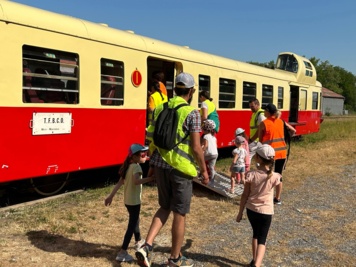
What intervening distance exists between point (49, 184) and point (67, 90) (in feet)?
5.60

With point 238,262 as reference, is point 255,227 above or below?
above

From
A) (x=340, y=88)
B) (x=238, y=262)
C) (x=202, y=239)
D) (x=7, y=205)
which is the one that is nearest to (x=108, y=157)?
(x=7, y=205)

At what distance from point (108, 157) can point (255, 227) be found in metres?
3.57

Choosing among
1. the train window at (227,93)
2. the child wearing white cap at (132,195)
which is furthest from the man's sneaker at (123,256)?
the train window at (227,93)

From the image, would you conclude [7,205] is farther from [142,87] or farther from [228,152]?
[228,152]

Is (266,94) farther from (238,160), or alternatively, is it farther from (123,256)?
(123,256)

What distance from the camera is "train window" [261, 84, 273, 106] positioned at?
41.6 ft

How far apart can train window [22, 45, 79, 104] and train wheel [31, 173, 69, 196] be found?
1.46m

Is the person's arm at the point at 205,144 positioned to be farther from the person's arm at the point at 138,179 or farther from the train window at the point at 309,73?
the train window at the point at 309,73

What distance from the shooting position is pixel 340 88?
92.0 meters

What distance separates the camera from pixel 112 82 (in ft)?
22.5

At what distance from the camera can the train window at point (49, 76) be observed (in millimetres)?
5531

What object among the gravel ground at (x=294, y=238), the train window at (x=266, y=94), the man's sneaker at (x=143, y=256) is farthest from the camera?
the train window at (x=266, y=94)

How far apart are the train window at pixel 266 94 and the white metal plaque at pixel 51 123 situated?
26.3 ft
